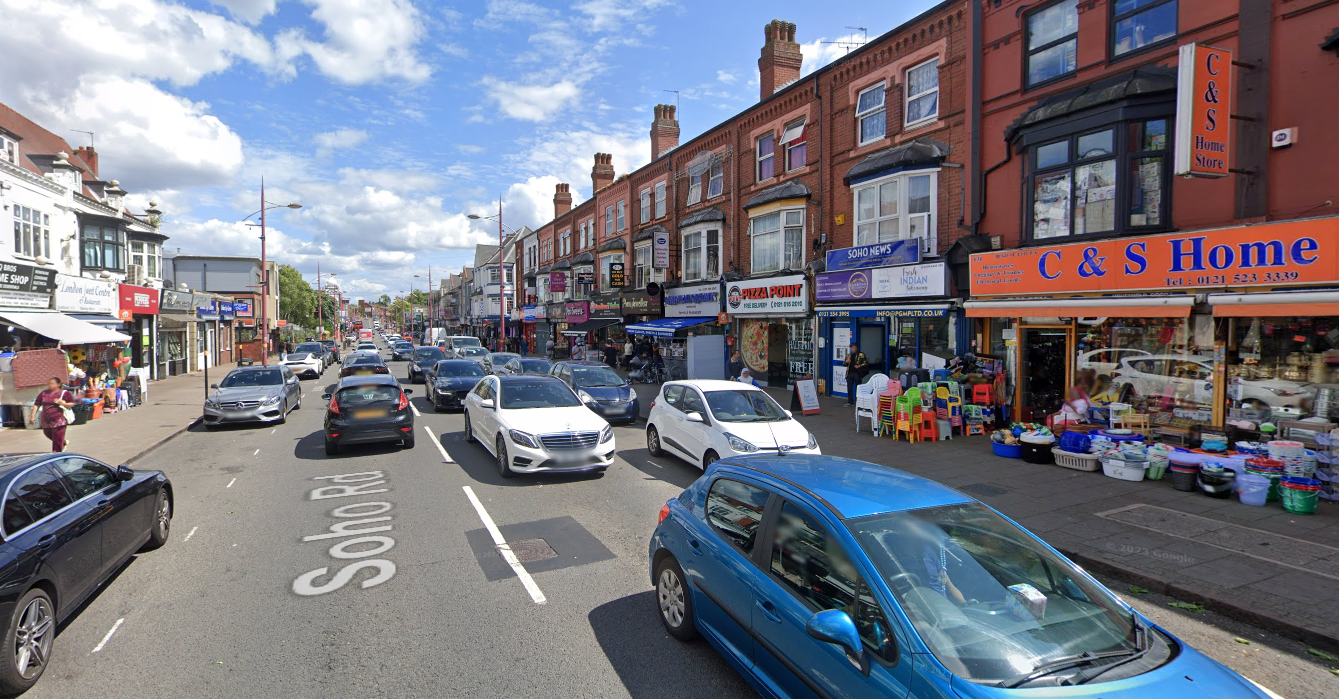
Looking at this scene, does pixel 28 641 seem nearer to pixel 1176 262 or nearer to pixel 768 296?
pixel 1176 262

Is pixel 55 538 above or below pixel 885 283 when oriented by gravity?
below

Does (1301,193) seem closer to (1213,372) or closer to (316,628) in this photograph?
(1213,372)

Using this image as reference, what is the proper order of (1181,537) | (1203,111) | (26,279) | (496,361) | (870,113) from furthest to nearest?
(496,361) < (26,279) < (870,113) < (1203,111) < (1181,537)

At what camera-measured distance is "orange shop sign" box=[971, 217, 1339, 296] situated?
8688mm

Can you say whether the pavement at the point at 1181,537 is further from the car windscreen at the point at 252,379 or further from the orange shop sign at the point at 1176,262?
the car windscreen at the point at 252,379

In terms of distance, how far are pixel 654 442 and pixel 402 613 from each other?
696 centimetres

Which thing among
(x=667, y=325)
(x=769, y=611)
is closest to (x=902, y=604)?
(x=769, y=611)

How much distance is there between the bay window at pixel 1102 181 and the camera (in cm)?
1087

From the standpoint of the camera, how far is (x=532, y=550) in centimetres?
664

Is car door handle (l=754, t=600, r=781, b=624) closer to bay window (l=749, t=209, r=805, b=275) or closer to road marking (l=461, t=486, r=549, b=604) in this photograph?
road marking (l=461, t=486, r=549, b=604)

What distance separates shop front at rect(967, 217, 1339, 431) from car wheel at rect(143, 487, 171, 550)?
13210 millimetres

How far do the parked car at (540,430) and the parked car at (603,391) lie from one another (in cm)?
312

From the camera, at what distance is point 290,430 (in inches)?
581

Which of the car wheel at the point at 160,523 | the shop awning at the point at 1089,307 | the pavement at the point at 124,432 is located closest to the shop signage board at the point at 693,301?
the shop awning at the point at 1089,307
